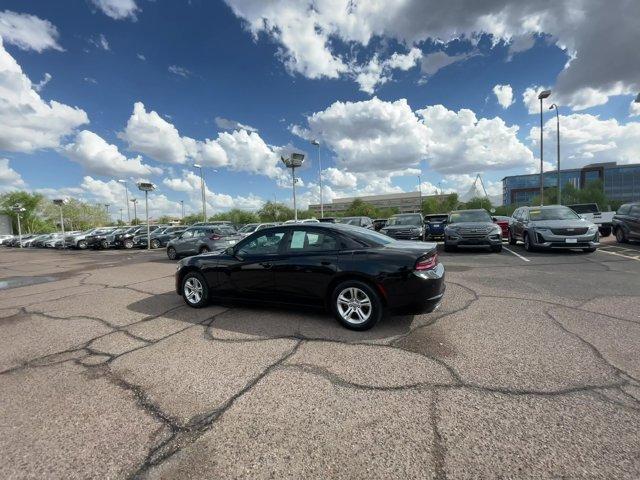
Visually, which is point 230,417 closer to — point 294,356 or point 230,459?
point 230,459

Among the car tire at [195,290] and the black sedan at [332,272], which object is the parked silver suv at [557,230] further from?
the car tire at [195,290]

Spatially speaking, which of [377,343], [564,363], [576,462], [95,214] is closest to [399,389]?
[377,343]

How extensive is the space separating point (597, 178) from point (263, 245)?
132 meters

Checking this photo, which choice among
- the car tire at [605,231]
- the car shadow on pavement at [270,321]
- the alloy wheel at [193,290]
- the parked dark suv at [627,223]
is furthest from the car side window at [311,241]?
the car tire at [605,231]

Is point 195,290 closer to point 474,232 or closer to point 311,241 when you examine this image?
point 311,241

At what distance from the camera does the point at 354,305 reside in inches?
164

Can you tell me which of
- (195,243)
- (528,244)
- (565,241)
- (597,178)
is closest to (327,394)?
(565,241)

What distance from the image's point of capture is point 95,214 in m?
77.8

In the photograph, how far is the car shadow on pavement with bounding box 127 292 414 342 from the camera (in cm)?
407

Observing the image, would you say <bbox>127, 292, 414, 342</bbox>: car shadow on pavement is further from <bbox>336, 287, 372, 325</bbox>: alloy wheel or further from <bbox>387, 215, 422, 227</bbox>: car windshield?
<bbox>387, 215, 422, 227</bbox>: car windshield

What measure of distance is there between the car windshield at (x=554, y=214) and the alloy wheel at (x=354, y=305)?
33.5 ft

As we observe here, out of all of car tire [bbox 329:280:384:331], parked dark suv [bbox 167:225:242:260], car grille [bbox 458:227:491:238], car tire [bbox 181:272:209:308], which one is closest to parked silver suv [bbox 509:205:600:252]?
car grille [bbox 458:227:491:238]

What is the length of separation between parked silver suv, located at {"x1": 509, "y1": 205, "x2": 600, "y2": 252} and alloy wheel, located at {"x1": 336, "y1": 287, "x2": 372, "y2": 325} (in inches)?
361

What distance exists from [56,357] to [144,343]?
3.11 ft
